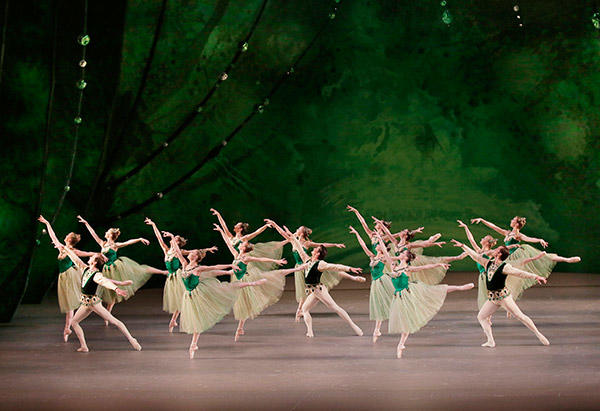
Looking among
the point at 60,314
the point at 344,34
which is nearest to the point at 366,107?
the point at 344,34

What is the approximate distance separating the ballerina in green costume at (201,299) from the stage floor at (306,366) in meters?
0.29

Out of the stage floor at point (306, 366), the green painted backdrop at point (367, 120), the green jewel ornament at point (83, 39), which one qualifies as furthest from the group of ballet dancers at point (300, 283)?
the green painted backdrop at point (367, 120)

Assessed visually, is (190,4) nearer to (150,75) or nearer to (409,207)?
(150,75)

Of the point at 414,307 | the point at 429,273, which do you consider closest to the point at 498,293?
the point at 414,307

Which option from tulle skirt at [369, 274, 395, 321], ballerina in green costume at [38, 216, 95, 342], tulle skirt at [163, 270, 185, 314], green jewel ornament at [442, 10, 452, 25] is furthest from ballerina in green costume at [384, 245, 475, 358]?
green jewel ornament at [442, 10, 452, 25]

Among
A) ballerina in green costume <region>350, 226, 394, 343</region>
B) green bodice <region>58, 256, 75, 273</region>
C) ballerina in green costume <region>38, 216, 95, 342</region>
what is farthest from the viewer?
green bodice <region>58, 256, 75, 273</region>

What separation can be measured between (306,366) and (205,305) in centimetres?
134

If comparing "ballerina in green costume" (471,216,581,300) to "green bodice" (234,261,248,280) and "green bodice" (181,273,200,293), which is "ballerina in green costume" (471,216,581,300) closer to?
"green bodice" (234,261,248,280)

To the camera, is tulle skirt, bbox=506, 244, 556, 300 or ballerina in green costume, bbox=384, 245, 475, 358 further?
tulle skirt, bbox=506, 244, 556, 300

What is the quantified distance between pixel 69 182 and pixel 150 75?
3.54 meters

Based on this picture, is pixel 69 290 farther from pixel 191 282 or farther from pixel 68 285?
pixel 191 282

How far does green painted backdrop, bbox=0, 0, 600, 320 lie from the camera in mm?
16094

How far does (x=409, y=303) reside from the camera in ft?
28.7

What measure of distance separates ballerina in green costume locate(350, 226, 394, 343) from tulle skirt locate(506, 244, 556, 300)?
150 cm
